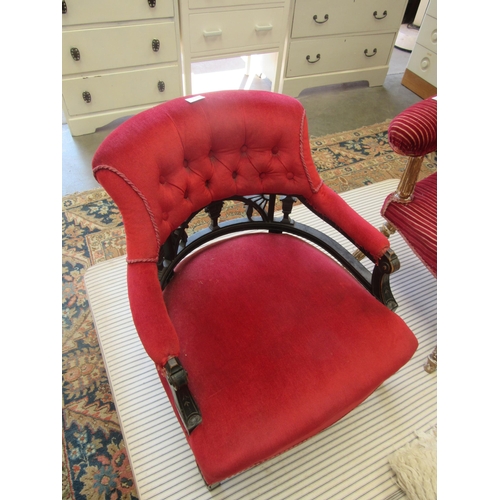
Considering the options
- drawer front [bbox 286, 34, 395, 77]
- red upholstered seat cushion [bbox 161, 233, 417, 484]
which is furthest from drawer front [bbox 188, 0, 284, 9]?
red upholstered seat cushion [bbox 161, 233, 417, 484]

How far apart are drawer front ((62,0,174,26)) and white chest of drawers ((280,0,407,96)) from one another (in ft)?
2.98

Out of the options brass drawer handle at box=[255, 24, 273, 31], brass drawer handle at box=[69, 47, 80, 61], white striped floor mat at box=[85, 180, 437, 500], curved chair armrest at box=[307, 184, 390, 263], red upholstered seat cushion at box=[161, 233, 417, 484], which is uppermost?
brass drawer handle at box=[255, 24, 273, 31]

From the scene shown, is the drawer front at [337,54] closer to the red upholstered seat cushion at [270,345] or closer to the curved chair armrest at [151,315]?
the red upholstered seat cushion at [270,345]

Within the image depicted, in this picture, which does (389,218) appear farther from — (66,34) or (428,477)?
(66,34)

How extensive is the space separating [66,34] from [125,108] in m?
0.52

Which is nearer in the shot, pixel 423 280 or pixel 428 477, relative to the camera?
pixel 428 477

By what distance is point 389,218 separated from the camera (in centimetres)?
140

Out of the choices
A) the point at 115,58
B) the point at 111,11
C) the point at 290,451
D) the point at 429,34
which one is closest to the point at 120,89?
the point at 115,58

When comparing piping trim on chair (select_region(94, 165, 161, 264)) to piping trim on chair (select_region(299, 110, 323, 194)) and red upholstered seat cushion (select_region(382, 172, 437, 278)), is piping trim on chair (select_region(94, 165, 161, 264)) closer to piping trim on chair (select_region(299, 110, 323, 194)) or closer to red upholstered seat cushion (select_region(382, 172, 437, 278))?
piping trim on chair (select_region(299, 110, 323, 194))

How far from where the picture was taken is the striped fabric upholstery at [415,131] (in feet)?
4.07

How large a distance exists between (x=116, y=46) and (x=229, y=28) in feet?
2.28

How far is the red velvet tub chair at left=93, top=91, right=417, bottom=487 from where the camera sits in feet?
2.72

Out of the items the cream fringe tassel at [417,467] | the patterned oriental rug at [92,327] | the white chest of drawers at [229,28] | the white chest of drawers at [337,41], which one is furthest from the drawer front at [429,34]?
the cream fringe tassel at [417,467]
